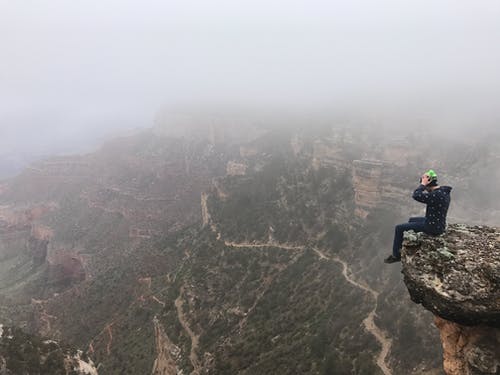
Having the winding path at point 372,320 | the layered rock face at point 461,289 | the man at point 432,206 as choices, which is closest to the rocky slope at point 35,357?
the winding path at point 372,320

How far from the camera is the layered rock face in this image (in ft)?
42.5

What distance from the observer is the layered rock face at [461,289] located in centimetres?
1297

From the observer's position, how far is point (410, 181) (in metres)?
68.6

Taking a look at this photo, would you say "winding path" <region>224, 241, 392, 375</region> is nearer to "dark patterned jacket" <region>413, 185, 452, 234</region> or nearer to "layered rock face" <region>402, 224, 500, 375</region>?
"layered rock face" <region>402, 224, 500, 375</region>

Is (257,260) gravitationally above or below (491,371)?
below

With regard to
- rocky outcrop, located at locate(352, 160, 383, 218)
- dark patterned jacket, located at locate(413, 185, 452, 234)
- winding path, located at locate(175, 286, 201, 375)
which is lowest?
winding path, located at locate(175, 286, 201, 375)

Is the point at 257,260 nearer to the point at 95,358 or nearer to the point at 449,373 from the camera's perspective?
the point at 95,358

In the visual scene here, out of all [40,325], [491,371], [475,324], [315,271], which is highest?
[475,324]

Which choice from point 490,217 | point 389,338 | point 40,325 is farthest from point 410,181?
point 40,325

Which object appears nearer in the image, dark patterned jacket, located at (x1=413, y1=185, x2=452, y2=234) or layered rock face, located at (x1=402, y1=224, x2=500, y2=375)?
layered rock face, located at (x1=402, y1=224, x2=500, y2=375)

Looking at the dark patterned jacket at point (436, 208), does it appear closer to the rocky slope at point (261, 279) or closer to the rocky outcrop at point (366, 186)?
the rocky slope at point (261, 279)

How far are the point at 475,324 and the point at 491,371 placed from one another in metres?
1.31

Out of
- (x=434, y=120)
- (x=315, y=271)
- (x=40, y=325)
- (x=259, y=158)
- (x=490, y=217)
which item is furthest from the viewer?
(x=259, y=158)

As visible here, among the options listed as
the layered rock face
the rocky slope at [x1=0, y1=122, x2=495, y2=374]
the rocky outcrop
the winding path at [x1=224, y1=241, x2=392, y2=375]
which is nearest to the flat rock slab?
the layered rock face
